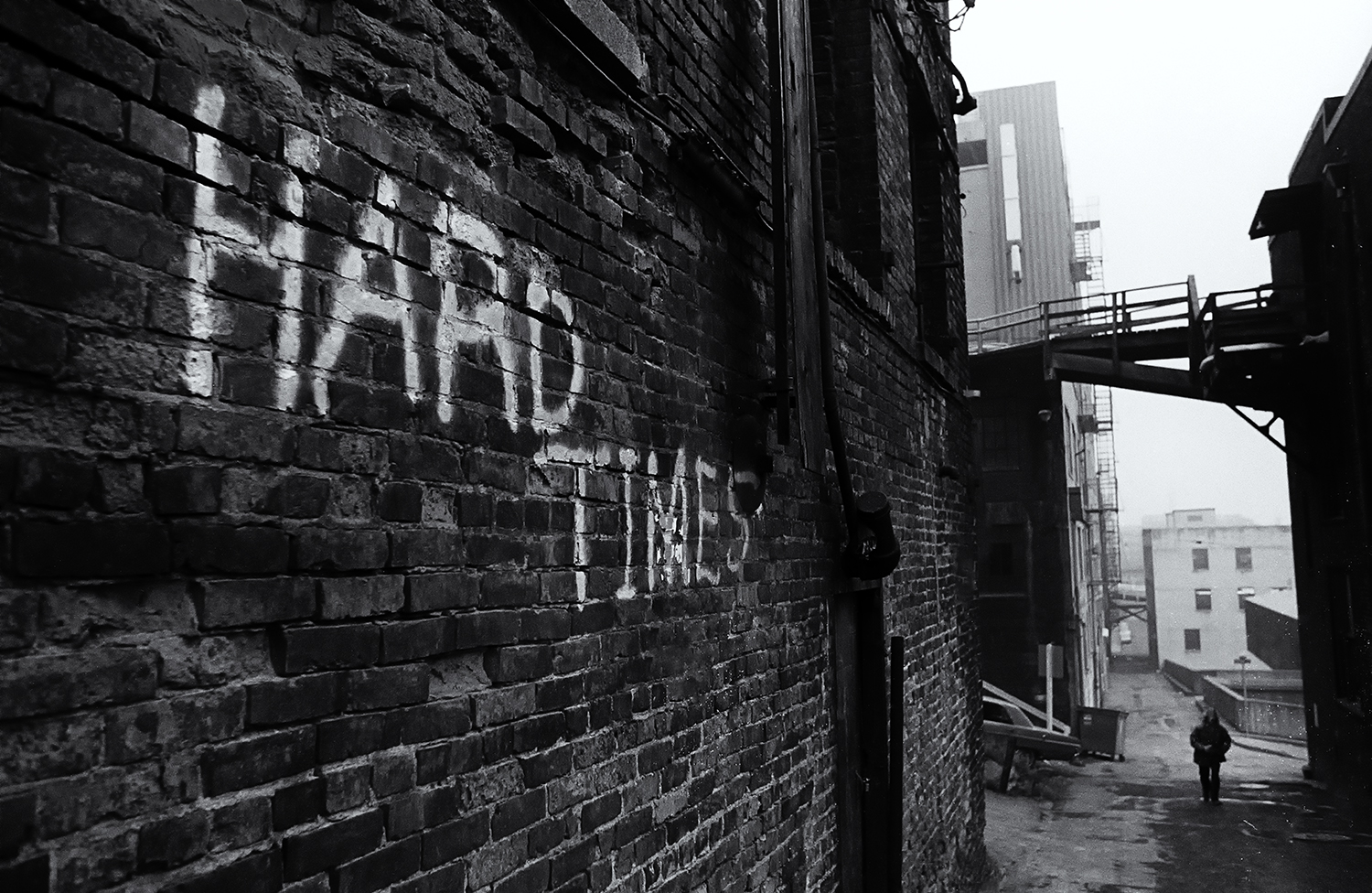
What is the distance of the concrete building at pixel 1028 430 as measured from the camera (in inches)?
770

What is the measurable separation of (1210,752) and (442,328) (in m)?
14.1

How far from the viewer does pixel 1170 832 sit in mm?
11484

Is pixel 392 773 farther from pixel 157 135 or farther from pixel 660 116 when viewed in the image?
pixel 660 116

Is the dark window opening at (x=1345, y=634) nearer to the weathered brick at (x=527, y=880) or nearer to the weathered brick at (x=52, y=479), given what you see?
the weathered brick at (x=527, y=880)

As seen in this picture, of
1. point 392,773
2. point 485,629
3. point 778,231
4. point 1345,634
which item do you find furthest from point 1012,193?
point 392,773

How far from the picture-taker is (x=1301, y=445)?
15203mm

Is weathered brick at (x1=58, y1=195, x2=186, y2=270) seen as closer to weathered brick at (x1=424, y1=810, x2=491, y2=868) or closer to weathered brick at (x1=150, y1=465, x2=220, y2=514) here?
weathered brick at (x1=150, y1=465, x2=220, y2=514)

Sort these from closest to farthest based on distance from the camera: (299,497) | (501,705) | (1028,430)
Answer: (299,497), (501,705), (1028,430)

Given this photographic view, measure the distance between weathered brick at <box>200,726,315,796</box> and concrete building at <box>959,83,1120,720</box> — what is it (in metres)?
12.0

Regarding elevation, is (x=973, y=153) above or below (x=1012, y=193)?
above

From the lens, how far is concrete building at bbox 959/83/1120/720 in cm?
1956

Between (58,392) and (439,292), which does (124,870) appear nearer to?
(58,392)

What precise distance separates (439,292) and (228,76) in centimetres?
56

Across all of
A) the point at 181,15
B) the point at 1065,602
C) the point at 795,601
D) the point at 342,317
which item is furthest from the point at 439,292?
the point at 1065,602
